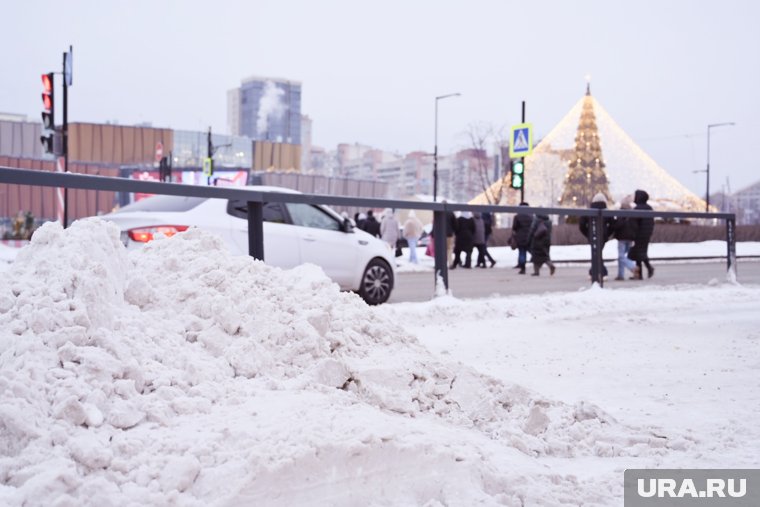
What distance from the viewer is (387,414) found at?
11.1 feet

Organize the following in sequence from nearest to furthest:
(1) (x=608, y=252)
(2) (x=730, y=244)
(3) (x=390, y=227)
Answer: (1) (x=608, y=252) < (2) (x=730, y=244) < (3) (x=390, y=227)

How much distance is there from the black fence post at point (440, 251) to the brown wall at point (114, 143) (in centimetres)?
5718

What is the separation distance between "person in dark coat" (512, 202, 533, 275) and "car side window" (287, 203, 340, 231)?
5306mm

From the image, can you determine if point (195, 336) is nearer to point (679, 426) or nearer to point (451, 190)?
point (679, 426)

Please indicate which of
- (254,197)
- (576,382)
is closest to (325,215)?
(254,197)

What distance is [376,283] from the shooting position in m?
9.56

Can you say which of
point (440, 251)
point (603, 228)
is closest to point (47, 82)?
→ point (440, 251)

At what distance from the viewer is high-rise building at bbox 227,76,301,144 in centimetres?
16175

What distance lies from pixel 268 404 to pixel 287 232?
204 inches

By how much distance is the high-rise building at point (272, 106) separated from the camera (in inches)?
6368

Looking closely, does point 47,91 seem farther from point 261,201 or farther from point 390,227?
point 261,201

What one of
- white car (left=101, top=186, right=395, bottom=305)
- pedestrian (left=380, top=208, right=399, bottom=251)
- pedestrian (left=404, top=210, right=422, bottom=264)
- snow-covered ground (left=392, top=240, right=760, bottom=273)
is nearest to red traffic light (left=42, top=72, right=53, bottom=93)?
pedestrian (left=380, top=208, right=399, bottom=251)

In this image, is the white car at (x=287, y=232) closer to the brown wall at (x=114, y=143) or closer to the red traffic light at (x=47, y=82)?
the red traffic light at (x=47, y=82)

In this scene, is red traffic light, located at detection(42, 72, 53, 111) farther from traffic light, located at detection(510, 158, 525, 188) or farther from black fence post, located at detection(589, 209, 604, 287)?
traffic light, located at detection(510, 158, 525, 188)
